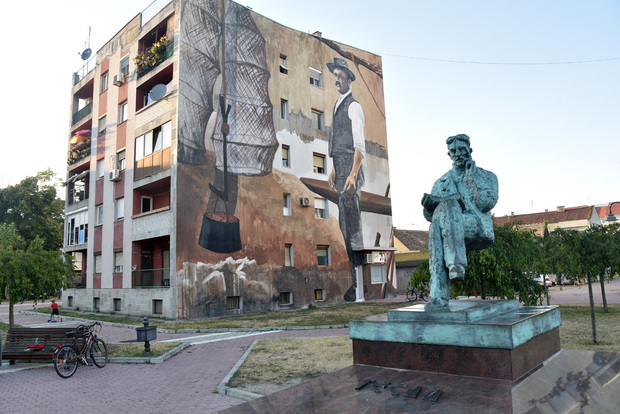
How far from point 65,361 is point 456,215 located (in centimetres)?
857

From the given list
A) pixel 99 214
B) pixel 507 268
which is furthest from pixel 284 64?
pixel 507 268

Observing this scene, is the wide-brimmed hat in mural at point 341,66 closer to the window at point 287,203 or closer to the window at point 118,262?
the window at point 287,203

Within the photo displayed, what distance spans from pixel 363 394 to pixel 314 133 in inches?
997

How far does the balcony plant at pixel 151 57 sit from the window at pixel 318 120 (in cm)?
989

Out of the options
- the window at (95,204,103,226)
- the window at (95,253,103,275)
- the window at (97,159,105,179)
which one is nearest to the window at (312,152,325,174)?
the window at (97,159,105,179)

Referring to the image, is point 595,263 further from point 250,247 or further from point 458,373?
point 250,247

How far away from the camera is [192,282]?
20578 mm

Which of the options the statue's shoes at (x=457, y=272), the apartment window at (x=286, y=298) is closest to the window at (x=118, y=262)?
the apartment window at (x=286, y=298)

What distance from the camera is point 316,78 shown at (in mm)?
29766

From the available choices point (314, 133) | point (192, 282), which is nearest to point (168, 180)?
point (192, 282)

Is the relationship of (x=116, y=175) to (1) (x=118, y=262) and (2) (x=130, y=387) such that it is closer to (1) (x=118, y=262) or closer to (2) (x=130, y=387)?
(1) (x=118, y=262)

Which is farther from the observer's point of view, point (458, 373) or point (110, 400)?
point (110, 400)

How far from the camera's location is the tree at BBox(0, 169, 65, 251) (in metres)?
43.8

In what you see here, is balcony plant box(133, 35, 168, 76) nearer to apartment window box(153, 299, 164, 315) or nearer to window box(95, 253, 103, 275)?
window box(95, 253, 103, 275)
